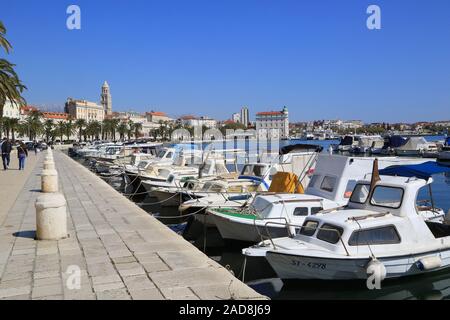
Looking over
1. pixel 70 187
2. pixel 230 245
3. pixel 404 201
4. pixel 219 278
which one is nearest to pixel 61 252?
pixel 219 278

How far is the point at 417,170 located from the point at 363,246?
5761mm

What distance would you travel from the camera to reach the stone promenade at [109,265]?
667 centimetres

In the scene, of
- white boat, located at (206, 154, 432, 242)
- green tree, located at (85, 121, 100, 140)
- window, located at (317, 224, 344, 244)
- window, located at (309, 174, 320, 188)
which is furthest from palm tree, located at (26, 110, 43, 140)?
window, located at (317, 224, 344, 244)

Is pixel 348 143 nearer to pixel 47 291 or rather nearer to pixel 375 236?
pixel 375 236

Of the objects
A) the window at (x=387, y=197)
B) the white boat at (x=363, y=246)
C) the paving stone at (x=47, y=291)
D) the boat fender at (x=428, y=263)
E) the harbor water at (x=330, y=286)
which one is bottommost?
the harbor water at (x=330, y=286)

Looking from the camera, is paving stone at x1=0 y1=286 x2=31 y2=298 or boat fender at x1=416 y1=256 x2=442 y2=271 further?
boat fender at x1=416 y1=256 x2=442 y2=271

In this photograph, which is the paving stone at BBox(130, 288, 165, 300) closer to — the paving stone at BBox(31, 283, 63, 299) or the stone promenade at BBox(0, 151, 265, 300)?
the stone promenade at BBox(0, 151, 265, 300)

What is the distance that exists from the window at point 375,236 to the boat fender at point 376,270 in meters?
0.55

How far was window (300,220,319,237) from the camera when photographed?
11.7 m

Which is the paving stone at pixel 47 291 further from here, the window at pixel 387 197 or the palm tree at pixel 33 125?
the palm tree at pixel 33 125

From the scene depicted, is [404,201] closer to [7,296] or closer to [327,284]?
[327,284]

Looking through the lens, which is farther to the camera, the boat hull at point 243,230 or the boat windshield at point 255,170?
the boat windshield at point 255,170

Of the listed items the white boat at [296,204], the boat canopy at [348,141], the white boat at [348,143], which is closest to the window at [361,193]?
the white boat at [296,204]
